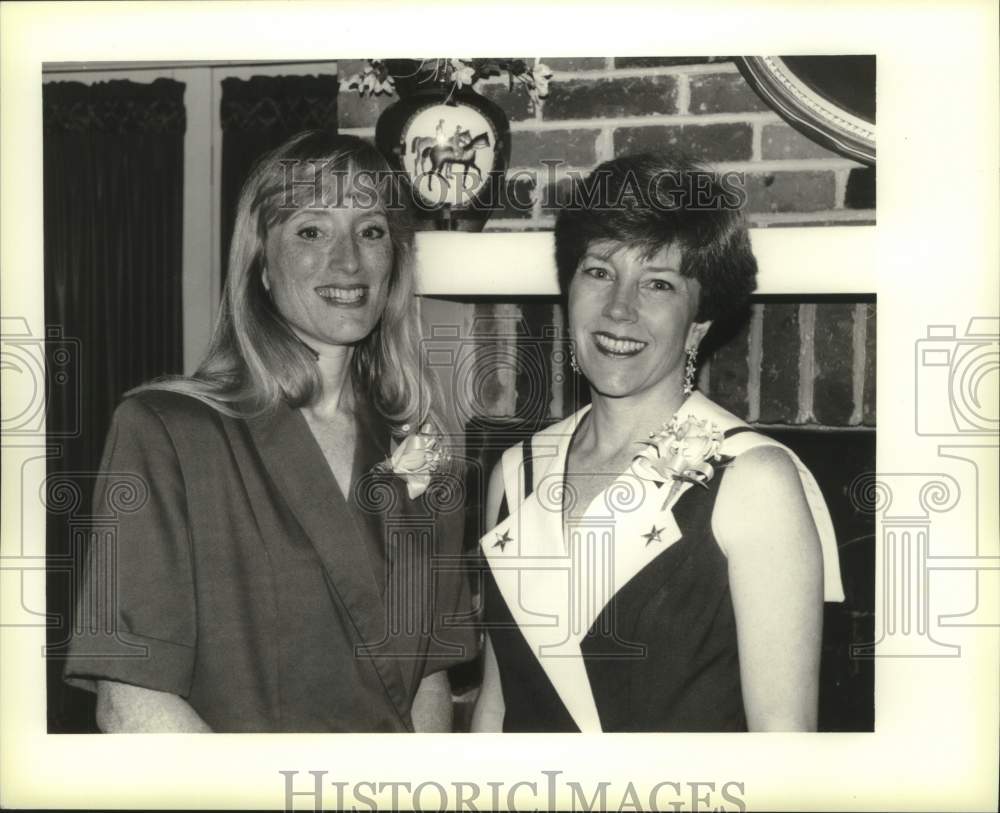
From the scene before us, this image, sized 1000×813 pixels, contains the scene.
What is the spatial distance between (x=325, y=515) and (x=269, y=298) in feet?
1.30

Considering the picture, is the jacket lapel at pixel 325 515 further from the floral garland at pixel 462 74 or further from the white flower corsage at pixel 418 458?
the floral garland at pixel 462 74

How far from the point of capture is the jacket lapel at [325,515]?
189 cm

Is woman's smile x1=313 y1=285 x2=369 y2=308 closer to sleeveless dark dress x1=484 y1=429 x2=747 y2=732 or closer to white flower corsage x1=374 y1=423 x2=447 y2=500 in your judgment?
white flower corsage x1=374 y1=423 x2=447 y2=500

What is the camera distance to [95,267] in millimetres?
1955

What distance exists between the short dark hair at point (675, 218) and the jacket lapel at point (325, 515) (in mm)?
562

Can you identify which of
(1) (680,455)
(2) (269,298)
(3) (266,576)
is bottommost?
(3) (266,576)

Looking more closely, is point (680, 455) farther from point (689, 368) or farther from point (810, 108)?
point (810, 108)

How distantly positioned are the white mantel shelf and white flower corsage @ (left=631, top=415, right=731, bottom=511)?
272 mm

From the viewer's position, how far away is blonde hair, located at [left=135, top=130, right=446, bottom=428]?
1.91 m

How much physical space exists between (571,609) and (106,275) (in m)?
1.03

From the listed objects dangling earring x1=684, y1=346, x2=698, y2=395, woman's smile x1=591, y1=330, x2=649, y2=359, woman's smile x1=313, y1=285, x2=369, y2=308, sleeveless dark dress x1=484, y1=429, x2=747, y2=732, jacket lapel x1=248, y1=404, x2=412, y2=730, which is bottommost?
sleeveless dark dress x1=484, y1=429, x2=747, y2=732

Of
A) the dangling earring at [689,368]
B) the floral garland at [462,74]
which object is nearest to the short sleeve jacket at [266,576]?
the dangling earring at [689,368]

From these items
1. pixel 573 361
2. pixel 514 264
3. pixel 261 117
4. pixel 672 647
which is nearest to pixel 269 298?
pixel 261 117

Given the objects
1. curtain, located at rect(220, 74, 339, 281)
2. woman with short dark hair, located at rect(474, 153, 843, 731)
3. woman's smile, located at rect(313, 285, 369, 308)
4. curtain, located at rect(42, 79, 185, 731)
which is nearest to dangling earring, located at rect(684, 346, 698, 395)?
woman with short dark hair, located at rect(474, 153, 843, 731)
